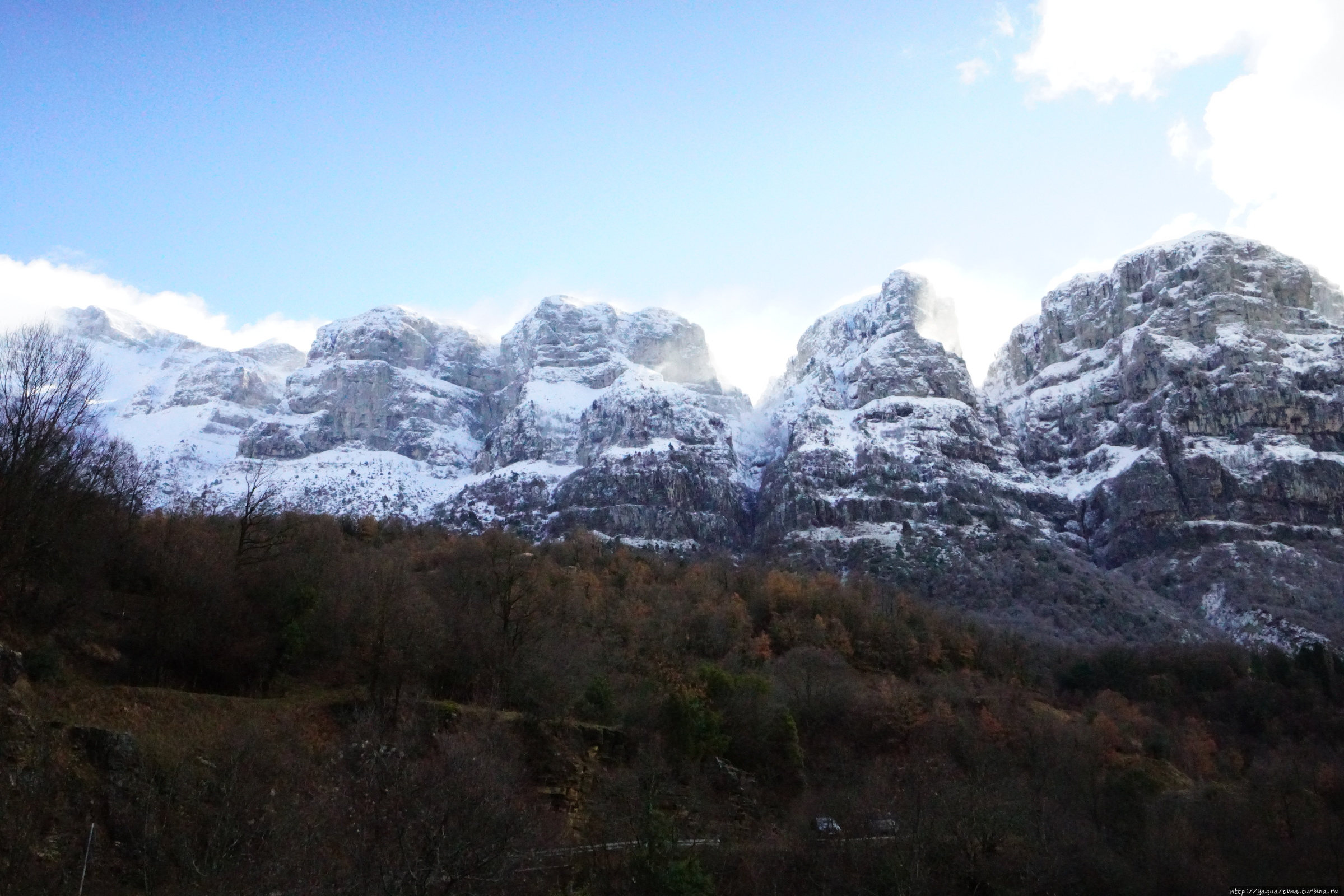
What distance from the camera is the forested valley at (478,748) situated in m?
25.2

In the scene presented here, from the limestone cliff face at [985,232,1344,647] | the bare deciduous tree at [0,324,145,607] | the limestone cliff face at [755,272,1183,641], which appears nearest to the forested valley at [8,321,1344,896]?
the bare deciduous tree at [0,324,145,607]

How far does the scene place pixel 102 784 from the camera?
87.2 ft

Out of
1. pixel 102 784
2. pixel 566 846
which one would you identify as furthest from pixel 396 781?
pixel 566 846

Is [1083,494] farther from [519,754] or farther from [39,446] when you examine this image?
[39,446]

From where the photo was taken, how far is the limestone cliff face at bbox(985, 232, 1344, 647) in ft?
470

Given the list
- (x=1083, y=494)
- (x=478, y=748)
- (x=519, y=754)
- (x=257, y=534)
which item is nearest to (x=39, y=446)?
(x=478, y=748)

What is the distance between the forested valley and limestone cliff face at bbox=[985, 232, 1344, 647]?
74938mm

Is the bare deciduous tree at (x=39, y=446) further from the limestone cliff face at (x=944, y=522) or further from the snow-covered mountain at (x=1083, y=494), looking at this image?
the limestone cliff face at (x=944, y=522)

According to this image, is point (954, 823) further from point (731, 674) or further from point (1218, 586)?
point (1218, 586)

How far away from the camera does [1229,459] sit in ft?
548

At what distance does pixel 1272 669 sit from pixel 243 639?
87.8m

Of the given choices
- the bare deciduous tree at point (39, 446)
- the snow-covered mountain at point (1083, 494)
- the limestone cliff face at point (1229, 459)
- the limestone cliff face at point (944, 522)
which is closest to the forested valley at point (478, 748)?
the bare deciduous tree at point (39, 446)

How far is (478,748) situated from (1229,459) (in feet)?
549

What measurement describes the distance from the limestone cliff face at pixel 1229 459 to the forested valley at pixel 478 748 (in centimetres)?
7494
